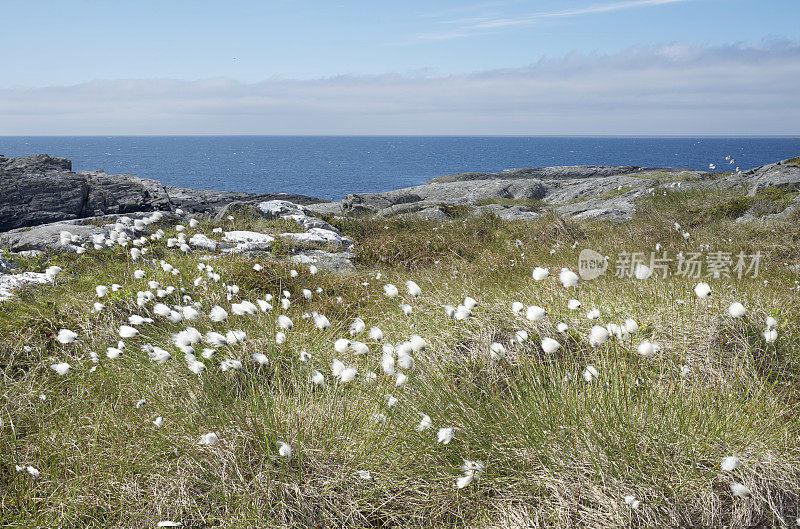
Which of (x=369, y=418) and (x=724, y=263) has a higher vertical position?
(x=724, y=263)

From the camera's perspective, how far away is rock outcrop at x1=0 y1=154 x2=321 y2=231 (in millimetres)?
12719

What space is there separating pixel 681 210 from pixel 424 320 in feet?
35.3

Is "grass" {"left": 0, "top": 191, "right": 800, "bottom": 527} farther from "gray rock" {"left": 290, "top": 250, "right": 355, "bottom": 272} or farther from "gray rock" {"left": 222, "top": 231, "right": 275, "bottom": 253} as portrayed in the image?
"gray rock" {"left": 222, "top": 231, "right": 275, "bottom": 253}

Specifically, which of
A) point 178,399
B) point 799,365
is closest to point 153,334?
point 178,399

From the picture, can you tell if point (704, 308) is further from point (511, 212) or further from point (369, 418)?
point (511, 212)

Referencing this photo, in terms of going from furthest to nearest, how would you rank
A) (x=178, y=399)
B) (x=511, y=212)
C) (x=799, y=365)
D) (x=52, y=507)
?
(x=511, y=212)
(x=799, y=365)
(x=178, y=399)
(x=52, y=507)

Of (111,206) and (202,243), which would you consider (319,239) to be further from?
(111,206)

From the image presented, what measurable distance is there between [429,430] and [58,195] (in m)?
14.3

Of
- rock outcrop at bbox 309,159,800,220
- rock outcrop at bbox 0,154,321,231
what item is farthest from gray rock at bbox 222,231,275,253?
rock outcrop at bbox 0,154,321,231

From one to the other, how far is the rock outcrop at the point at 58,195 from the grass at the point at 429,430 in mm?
9671

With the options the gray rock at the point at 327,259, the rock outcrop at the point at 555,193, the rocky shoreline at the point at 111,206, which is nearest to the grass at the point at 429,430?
the gray rock at the point at 327,259

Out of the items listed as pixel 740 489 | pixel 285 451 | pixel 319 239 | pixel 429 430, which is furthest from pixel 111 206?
pixel 740 489

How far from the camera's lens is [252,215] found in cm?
1151

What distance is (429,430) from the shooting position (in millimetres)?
2965
